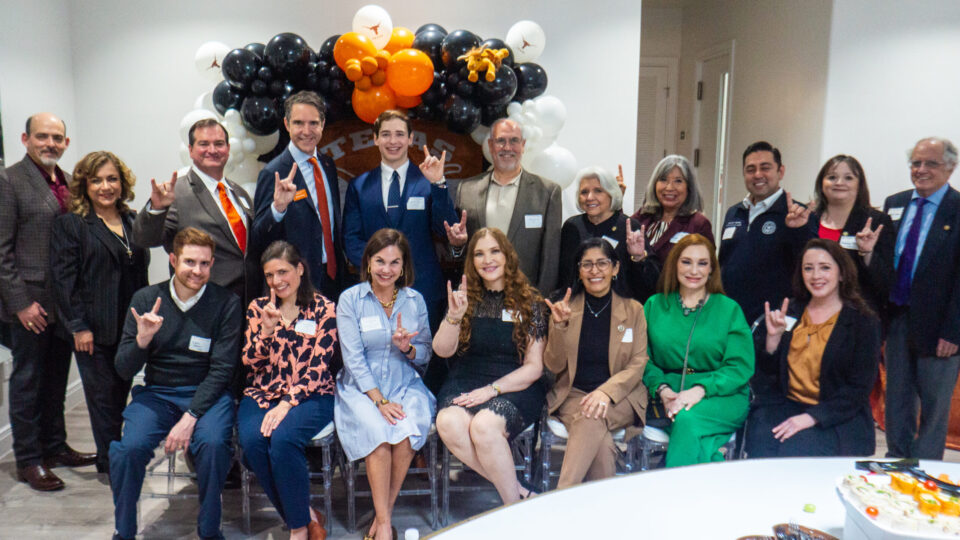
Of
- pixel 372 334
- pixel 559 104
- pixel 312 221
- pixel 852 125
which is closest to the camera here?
pixel 372 334

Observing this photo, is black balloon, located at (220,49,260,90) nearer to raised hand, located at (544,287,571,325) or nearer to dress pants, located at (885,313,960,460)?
raised hand, located at (544,287,571,325)

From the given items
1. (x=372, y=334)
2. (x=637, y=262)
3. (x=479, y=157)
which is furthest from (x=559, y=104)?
(x=372, y=334)

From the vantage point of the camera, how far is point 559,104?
3824mm

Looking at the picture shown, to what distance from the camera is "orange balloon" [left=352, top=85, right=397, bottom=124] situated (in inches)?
143

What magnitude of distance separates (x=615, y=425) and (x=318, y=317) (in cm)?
135

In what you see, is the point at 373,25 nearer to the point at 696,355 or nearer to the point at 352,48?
the point at 352,48

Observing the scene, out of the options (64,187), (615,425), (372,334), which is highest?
(64,187)

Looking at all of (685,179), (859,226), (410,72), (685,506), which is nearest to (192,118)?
(410,72)

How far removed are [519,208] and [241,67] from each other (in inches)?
65.2

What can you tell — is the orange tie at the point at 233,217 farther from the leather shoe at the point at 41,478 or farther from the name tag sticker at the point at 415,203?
the leather shoe at the point at 41,478

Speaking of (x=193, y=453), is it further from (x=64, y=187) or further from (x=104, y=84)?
(x=104, y=84)

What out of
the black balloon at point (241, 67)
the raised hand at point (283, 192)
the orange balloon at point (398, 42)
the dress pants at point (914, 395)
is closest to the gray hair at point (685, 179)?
the dress pants at point (914, 395)

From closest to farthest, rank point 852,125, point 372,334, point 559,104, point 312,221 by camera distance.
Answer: point 372,334 < point 312,221 < point 559,104 < point 852,125

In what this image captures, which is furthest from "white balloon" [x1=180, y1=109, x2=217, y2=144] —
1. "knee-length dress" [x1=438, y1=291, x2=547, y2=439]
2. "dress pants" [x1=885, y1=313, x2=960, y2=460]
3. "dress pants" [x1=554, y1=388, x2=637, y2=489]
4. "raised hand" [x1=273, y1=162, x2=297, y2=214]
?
"dress pants" [x1=885, y1=313, x2=960, y2=460]
